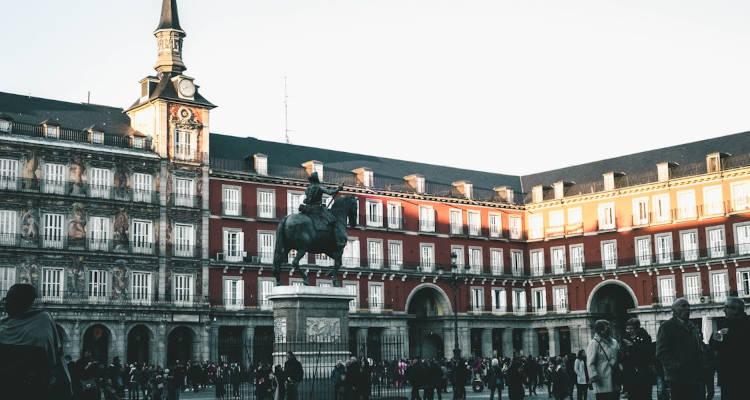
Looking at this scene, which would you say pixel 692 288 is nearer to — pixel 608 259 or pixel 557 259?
pixel 608 259

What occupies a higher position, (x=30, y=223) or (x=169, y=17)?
(x=169, y=17)

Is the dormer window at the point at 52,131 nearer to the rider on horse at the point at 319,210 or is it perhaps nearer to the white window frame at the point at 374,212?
the white window frame at the point at 374,212

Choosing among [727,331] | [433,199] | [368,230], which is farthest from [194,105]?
[727,331]

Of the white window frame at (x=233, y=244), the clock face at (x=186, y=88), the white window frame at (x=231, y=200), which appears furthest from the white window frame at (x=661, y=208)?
the clock face at (x=186, y=88)

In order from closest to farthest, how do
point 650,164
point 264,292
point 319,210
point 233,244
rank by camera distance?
point 319,210 < point 233,244 < point 264,292 < point 650,164

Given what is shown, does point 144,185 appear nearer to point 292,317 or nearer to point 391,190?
point 391,190

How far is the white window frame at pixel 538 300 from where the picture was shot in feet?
232

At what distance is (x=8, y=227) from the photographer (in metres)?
49.0

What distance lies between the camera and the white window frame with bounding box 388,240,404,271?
6494cm

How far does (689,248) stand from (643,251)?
137 inches

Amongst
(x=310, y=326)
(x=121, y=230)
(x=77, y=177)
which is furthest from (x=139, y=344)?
(x=310, y=326)

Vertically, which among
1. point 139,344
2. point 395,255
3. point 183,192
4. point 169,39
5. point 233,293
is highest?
point 169,39

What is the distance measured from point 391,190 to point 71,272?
2353 centimetres

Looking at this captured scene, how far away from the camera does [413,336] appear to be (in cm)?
6712
